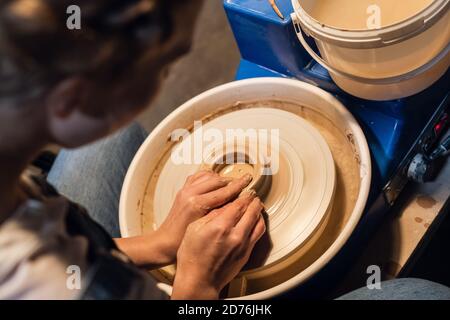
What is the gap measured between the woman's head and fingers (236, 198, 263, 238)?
41cm

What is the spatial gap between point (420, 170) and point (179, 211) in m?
0.40

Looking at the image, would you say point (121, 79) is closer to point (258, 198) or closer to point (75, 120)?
point (75, 120)

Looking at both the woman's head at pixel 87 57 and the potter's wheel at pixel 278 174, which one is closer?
the woman's head at pixel 87 57

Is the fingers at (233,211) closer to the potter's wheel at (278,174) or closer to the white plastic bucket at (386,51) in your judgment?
the potter's wheel at (278,174)

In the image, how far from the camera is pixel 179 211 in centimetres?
81

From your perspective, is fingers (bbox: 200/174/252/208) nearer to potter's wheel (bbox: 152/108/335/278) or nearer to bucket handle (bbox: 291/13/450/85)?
potter's wheel (bbox: 152/108/335/278)

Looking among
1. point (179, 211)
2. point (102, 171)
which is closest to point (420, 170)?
point (179, 211)

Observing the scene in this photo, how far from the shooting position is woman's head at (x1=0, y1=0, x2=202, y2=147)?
32cm

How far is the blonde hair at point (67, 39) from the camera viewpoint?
1.03 ft

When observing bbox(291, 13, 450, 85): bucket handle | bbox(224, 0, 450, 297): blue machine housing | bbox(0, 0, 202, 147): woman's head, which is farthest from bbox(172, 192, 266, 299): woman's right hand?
bbox(0, 0, 202, 147): woman's head

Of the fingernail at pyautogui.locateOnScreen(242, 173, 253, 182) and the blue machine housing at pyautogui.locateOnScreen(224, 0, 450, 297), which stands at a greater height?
the blue machine housing at pyautogui.locateOnScreen(224, 0, 450, 297)

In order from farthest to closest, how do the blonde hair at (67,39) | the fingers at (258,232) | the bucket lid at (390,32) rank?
the fingers at (258,232), the bucket lid at (390,32), the blonde hair at (67,39)

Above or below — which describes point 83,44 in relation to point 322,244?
above

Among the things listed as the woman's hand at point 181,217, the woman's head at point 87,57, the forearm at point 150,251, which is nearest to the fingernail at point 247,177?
the woman's hand at point 181,217
